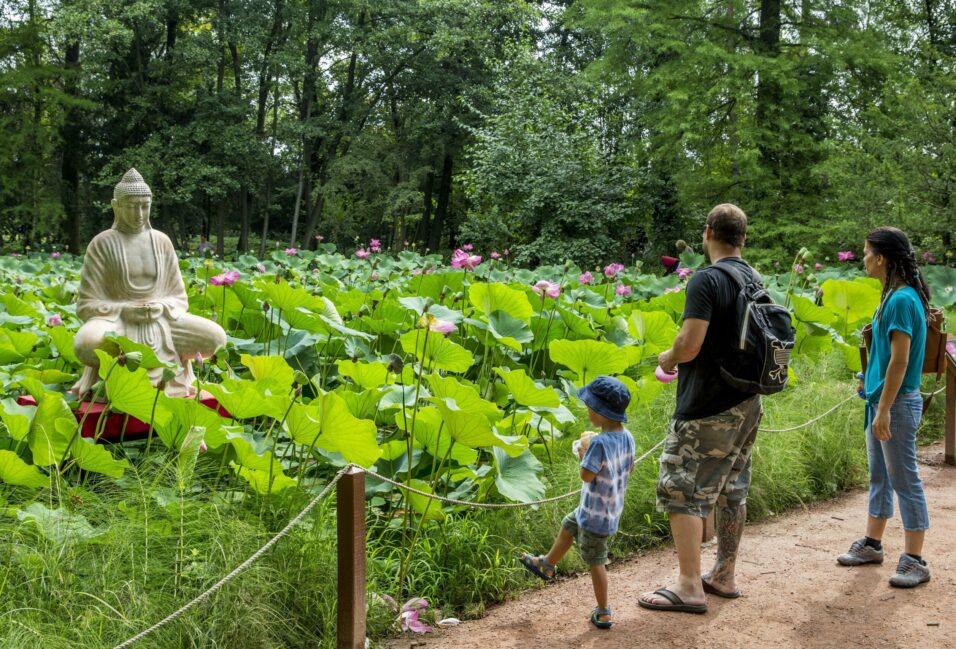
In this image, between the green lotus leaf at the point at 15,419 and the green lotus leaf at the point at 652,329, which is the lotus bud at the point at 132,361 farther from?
the green lotus leaf at the point at 652,329

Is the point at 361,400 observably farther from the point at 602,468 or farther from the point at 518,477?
the point at 602,468

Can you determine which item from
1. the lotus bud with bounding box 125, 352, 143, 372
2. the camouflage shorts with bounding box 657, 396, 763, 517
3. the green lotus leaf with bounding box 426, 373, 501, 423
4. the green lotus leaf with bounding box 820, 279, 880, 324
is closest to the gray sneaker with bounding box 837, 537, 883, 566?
the camouflage shorts with bounding box 657, 396, 763, 517

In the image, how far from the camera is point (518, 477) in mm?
3393

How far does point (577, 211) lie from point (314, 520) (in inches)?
512

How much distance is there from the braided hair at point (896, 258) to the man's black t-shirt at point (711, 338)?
683 millimetres

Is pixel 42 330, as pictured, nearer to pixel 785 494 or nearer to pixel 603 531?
pixel 603 531

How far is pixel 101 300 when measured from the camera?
4.25 m

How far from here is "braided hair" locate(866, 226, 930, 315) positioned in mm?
3211

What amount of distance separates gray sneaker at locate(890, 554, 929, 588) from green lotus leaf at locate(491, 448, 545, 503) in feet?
4.68

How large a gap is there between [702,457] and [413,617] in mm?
1146

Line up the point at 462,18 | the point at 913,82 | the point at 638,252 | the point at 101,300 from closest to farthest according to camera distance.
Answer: the point at 101,300, the point at 913,82, the point at 638,252, the point at 462,18

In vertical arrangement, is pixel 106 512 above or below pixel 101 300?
below

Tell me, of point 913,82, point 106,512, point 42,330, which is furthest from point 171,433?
point 913,82

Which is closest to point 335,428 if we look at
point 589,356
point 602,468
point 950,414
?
point 602,468
